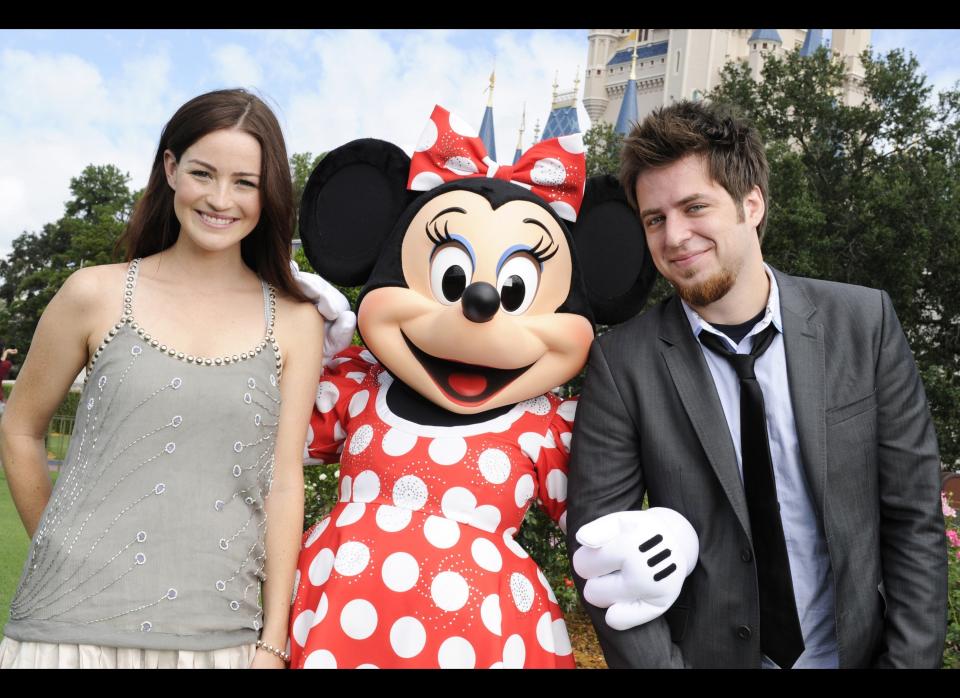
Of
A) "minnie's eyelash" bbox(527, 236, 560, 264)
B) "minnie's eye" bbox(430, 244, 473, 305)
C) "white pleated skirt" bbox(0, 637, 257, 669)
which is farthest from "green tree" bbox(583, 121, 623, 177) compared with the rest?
"white pleated skirt" bbox(0, 637, 257, 669)

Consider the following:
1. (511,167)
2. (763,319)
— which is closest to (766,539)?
(763,319)

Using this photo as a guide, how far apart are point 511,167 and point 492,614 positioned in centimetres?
158

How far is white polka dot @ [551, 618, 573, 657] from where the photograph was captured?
2.79 metres

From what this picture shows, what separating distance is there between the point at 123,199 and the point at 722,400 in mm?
32687

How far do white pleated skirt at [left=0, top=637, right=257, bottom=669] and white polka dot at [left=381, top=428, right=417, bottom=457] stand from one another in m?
0.83

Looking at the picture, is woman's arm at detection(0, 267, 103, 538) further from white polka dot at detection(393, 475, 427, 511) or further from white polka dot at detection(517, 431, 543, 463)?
white polka dot at detection(517, 431, 543, 463)

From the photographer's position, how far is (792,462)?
2633 millimetres

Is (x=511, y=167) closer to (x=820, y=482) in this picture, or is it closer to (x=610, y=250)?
(x=610, y=250)

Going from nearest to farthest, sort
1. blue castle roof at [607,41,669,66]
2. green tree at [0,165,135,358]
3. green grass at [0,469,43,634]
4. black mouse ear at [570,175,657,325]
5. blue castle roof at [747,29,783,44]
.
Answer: black mouse ear at [570,175,657,325] → green grass at [0,469,43,634] → green tree at [0,165,135,358] → blue castle roof at [747,29,783,44] → blue castle roof at [607,41,669,66]

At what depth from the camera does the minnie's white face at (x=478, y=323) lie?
2.89m

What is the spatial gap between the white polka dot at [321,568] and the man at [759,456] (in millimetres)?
779

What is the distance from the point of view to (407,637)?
2600 mm
